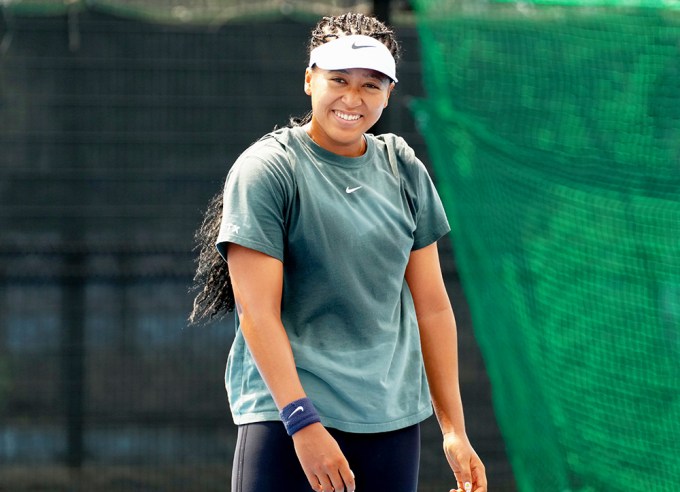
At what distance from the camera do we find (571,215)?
4.45 meters

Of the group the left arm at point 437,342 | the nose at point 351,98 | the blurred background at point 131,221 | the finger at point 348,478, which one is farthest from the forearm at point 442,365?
the blurred background at point 131,221

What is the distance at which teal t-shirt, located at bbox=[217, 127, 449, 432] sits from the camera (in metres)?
2.58

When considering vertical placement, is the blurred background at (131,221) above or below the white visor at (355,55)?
below

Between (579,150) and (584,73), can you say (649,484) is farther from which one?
(584,73)

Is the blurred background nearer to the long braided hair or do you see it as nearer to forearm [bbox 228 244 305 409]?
the long braided hair

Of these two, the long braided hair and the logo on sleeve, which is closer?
the logo on sleeve

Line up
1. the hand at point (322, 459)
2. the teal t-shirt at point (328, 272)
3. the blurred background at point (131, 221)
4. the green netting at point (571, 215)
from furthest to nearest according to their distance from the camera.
Result: the blurred background at point (131, 221)
the green netting at point (571, 215)
the teal t-shirt at point (328, 272)
the hand at point (322, 459)

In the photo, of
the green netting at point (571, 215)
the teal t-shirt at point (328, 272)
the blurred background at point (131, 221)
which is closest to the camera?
the teal t-shirt at point (328, 272)

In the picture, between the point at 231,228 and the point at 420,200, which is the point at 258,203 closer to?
the point at 231,228

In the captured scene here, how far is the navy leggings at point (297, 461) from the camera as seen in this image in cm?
260

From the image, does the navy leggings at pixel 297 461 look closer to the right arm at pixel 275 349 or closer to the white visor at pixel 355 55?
the right arm at pixel 275 349

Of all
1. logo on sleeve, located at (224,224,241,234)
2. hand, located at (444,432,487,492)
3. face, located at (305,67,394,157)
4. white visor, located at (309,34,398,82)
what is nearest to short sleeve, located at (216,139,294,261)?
logo on sleeve, located at (224,224,241,234)

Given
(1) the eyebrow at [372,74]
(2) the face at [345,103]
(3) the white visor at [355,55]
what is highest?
(3) the white visor at [355,55]

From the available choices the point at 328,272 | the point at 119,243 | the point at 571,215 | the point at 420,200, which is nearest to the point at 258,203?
the point at 328,272
